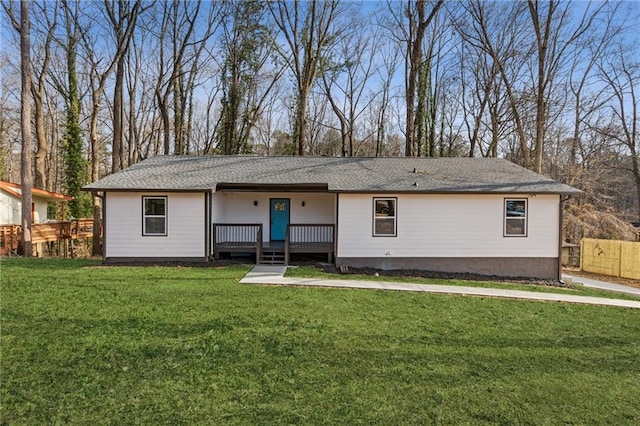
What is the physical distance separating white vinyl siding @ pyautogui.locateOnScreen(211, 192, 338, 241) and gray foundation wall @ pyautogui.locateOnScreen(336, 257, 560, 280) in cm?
255

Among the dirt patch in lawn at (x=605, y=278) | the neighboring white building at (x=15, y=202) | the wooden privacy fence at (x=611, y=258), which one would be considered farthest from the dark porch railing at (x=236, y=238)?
the wooden privacy fence at (x=611, y=258)

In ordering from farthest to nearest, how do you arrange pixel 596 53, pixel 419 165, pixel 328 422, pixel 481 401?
1. pixel 596 53
2. pixel 419 165
3. pixel 481 401
4. pixel 328 422

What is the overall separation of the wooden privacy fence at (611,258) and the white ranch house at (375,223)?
5.72 meters

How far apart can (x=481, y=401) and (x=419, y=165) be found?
11.5 metres

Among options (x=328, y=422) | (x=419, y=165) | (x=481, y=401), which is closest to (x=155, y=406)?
(x=328, y=422)

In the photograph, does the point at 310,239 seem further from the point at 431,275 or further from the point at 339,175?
the point at 431,275

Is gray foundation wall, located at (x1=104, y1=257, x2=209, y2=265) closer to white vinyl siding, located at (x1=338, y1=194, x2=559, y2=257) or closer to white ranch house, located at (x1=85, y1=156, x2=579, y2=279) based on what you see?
white ranch house, located at (x1=85, y1=156, x2=579, y2=279)

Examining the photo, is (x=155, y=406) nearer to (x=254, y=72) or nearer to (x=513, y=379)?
(x=513, y=379)

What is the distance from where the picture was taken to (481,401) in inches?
147

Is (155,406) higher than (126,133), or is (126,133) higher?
(126,133)

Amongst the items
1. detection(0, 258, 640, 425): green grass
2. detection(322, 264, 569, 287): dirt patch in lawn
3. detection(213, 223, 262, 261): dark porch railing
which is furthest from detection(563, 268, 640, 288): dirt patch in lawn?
detection(213, 223, 262, 261): dark porch railing

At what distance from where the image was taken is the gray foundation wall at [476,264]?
1162 centimetres

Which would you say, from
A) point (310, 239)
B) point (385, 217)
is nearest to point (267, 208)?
point (310, 239)

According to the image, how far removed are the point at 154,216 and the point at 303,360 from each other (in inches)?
344
